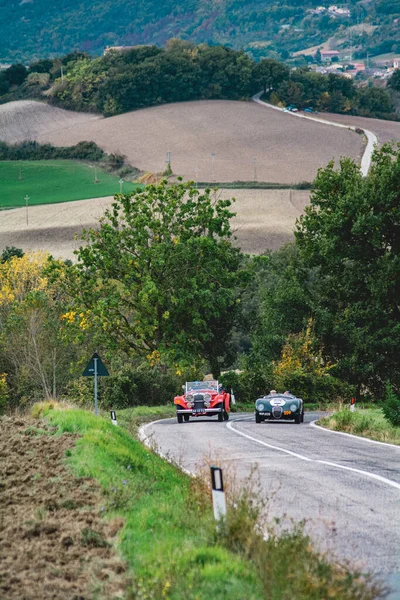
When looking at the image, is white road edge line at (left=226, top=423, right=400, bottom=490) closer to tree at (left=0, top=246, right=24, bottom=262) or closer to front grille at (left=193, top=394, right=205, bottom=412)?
front grille at (left=193, top=394, right=205, bottom=412)

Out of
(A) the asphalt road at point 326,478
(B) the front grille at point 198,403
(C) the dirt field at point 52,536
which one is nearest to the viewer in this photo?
(C) the dirt field at point 52,536

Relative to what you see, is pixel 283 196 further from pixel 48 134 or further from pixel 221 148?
pixel 48 134

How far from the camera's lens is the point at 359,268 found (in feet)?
172

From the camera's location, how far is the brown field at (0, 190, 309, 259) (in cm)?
10119

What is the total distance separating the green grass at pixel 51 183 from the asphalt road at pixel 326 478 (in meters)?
91.9

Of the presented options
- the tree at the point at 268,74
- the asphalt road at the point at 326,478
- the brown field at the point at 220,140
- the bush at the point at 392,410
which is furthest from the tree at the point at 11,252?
the tree at the point at 268,74

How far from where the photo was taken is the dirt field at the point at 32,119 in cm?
14850

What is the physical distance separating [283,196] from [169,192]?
7047cm

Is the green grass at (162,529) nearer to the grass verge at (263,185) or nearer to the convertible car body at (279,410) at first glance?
the convertible car body at (279,410)

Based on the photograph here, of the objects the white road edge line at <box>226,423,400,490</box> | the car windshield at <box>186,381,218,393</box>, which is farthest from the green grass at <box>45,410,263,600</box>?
the car windshield at <box>186,381,218,393</box>

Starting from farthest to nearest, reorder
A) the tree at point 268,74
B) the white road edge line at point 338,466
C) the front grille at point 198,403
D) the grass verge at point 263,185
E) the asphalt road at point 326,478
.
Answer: the tree at point 268,74, the grass verge at point 263,185, the front grille at point 198,403, the white road edge line at point 338,466, the asphalt road at point 326,478

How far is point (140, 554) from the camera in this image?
355 inches

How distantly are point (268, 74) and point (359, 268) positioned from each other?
119388 mm

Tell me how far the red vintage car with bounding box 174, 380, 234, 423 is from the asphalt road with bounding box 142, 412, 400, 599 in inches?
255
